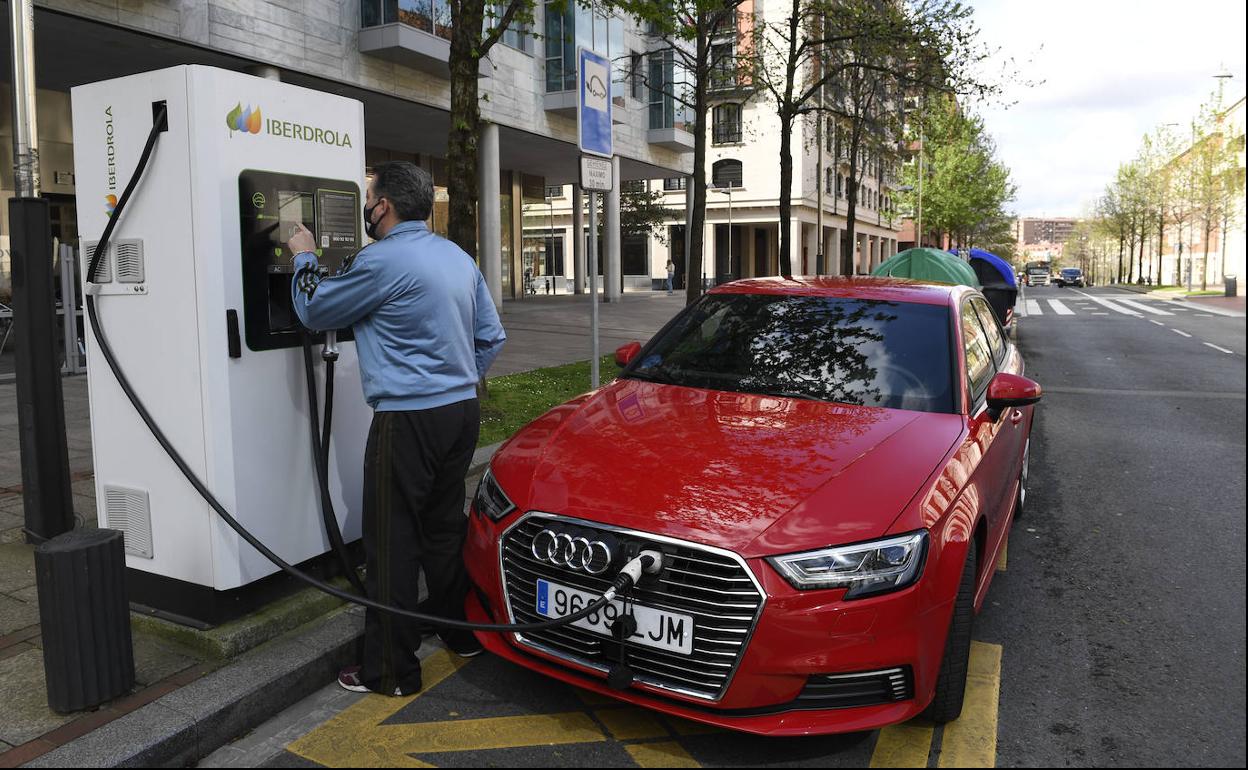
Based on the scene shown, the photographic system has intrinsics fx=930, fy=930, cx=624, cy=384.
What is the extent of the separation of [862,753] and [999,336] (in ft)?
11.3

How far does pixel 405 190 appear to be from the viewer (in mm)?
3359

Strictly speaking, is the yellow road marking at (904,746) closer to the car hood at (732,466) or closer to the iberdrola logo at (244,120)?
the car hood at (732,466)

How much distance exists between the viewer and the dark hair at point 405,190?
11.0ft

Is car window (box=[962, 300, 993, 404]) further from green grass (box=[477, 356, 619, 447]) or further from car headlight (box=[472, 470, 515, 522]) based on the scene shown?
green grass (box=[477, 356, 619, 447])

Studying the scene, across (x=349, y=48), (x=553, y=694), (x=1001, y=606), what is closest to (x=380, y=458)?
(x=553, y=694)

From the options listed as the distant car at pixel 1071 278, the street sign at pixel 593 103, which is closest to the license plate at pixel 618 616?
the street sign at pixel 593 103

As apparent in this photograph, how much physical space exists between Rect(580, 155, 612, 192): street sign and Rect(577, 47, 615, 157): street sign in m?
0.07

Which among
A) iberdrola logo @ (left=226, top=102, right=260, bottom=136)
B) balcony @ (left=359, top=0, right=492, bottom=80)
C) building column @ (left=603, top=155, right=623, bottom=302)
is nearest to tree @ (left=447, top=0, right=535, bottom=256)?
iberdrola logo @ (left=226, top=102, right=260, bottom=136)

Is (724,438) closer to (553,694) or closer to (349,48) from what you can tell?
(553,694)

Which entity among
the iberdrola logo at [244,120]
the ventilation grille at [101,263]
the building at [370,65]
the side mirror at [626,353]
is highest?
the building at [370,65]

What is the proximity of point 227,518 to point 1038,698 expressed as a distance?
9.81ft

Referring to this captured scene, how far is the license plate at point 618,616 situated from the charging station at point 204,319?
1342mm

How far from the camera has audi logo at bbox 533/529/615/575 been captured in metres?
2.87

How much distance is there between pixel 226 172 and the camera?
3.46 metres
